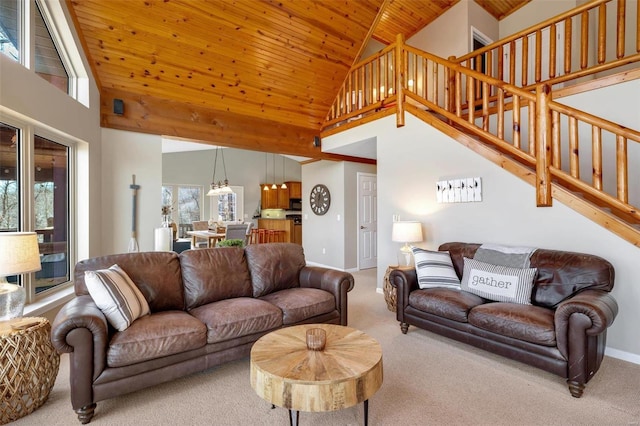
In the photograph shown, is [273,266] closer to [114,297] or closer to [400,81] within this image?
[114,297]

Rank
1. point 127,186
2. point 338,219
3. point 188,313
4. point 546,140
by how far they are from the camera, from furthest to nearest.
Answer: point 338,219 → point 127,186 → point 546,140 → point 188,313

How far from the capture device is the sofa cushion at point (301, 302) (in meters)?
2.73

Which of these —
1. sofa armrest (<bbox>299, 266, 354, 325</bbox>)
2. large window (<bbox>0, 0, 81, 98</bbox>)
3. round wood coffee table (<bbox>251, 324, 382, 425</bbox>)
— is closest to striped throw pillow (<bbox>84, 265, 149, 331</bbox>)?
round wood coffee table (<bbox>251, 324, 382, 425</bbox>)

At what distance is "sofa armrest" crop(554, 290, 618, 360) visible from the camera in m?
2.06

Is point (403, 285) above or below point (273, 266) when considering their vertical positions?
below

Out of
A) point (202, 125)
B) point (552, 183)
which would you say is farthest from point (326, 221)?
point (552, 183)

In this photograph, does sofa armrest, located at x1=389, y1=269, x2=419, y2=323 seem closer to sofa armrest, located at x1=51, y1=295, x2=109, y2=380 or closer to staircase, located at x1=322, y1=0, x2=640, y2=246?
staircase, located at x1=322, y1=0, x2=640, y2=246

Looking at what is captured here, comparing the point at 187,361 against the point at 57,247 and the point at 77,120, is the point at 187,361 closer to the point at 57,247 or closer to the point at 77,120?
the point at 57,247

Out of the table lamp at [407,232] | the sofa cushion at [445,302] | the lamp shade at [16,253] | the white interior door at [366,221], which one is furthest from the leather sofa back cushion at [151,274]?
the white interior door at [366,221]

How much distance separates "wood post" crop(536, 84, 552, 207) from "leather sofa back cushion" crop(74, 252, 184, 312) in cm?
347

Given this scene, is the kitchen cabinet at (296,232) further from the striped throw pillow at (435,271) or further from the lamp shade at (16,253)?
the lamp shade at (16,253)

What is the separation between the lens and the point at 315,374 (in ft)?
5.21

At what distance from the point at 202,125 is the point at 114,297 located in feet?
10.5

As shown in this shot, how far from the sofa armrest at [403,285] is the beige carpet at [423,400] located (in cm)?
57
